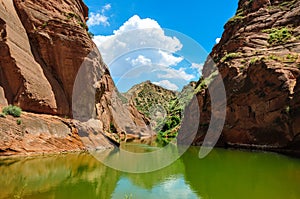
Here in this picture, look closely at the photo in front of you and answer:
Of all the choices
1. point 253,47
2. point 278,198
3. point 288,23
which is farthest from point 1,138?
point 288,23

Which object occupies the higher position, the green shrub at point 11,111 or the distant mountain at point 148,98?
the distant mountain at point 148,98

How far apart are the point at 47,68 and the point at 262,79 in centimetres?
2529

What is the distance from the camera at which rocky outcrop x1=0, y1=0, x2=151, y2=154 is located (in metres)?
23.5

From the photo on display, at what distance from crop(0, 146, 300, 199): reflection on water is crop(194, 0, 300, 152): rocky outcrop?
945 cm

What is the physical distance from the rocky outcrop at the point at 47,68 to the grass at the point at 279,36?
24.3m

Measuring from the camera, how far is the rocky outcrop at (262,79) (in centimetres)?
2533

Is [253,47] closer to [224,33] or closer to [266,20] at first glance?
[266,20]

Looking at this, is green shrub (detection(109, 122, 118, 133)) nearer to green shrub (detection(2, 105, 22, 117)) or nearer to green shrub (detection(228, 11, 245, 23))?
green shrub (detection(2, 105, 22, 117))

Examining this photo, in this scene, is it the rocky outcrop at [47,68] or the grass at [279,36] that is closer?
the rocky outcrop at [47,68]

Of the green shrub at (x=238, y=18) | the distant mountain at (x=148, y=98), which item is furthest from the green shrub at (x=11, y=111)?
the distant mountain at (x=148, y=98)

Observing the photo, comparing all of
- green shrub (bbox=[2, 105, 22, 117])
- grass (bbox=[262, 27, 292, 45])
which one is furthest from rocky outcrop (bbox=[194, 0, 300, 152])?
green shrub (bbox=[2, 105, 22, 117])

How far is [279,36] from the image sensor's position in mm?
32938

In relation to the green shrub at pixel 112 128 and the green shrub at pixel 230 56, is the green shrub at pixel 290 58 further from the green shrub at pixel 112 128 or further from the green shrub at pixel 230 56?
the green shrub at pixel 112 128

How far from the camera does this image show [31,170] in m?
13.7
